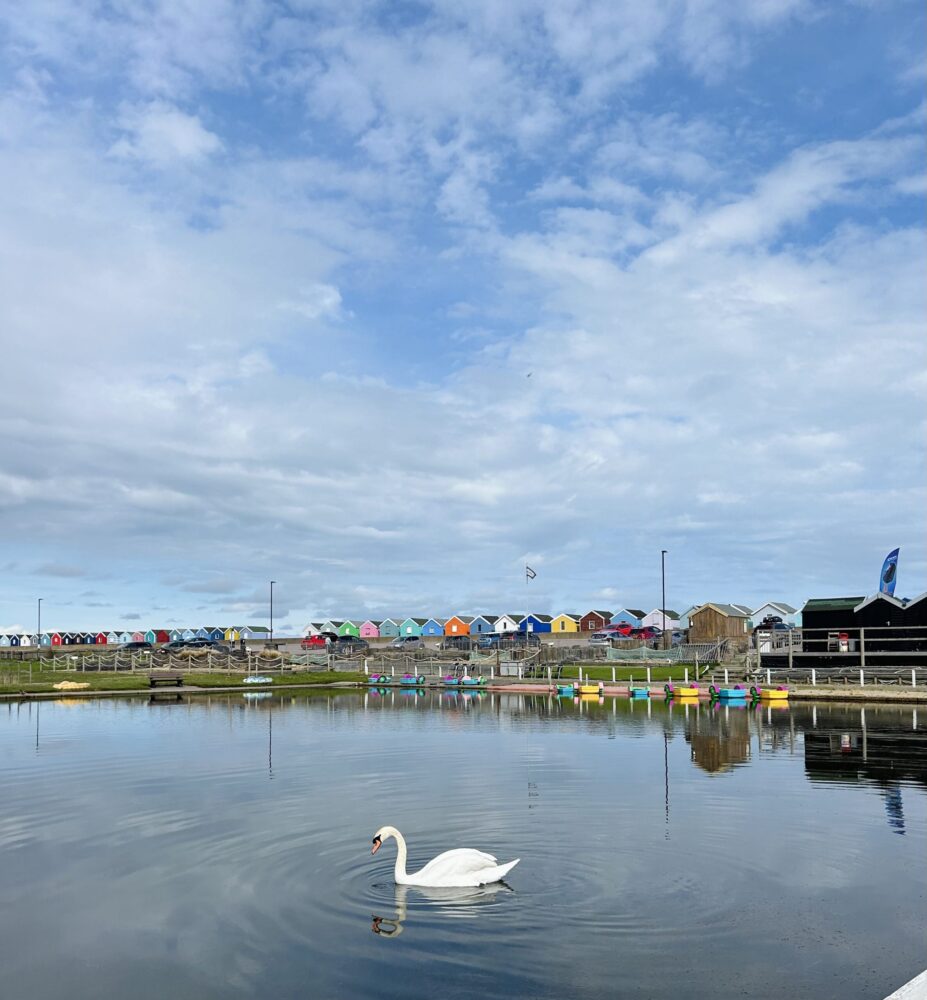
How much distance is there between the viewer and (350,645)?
500 ft

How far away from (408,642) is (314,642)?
63.0 ft

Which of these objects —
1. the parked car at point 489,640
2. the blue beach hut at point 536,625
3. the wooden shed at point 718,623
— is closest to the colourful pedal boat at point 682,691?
the wooden shed at point 718,623

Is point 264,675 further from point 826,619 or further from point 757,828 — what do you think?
point 757,828

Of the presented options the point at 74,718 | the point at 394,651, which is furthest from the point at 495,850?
the point at 394,651

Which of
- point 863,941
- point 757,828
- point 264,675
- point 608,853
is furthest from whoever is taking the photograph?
point 264,675

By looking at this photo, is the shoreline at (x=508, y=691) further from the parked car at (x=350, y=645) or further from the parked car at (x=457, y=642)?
the parked car at (x=457, y=642)

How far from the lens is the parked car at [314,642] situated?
158875 millimetres

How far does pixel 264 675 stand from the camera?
103 meters

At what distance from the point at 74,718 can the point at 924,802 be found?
53.0 m

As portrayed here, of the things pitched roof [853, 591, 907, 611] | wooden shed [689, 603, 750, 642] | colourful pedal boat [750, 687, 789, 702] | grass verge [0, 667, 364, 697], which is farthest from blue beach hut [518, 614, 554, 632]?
colourful pedal boat [750, 687, 789, 702]

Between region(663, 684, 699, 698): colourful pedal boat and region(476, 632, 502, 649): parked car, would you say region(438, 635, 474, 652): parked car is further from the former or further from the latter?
region(663, 684, 699, 698): colourful pedal boat

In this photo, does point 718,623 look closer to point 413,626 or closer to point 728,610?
point 728,610

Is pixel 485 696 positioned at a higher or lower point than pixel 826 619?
lower

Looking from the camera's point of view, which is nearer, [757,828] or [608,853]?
[608,853]
